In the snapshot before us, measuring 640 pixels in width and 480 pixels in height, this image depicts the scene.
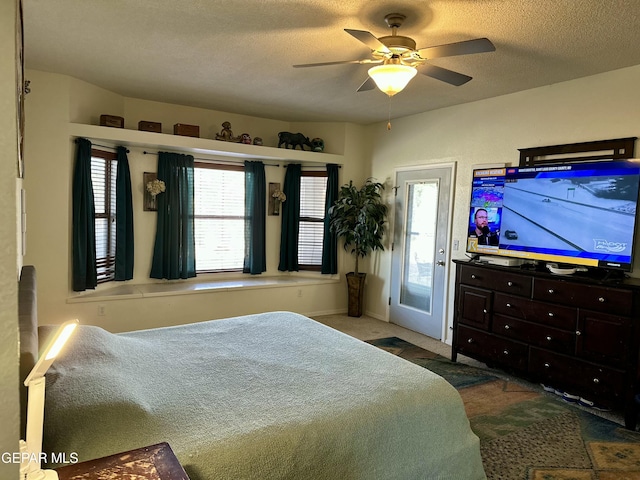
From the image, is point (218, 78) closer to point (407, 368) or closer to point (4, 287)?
point (407, 368)

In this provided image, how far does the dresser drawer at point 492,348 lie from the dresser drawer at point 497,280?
428mm

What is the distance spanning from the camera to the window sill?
4.34 m

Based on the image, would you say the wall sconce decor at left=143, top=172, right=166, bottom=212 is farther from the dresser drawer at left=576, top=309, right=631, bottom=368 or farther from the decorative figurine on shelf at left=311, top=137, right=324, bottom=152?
the dresser drawer at left=576, top=309, right=631, bottom=368

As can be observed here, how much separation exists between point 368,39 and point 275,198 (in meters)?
3.52

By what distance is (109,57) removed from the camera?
3.38 metres

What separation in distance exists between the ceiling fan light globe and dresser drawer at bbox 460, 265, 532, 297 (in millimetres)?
1979

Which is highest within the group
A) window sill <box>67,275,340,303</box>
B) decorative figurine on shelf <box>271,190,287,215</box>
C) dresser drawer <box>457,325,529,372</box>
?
decorative figurine on shelf <box>271,190,287,215</box>

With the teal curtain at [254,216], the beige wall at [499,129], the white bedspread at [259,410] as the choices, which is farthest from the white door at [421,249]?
the white bedspread at [259,410]

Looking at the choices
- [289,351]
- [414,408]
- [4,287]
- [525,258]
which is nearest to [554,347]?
[525,258]

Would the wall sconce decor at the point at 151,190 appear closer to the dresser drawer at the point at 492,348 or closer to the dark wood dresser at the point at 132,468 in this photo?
the dresser drawer at the point at 492,348

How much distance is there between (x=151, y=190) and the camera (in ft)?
15.7

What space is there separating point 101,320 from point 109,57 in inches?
98.8

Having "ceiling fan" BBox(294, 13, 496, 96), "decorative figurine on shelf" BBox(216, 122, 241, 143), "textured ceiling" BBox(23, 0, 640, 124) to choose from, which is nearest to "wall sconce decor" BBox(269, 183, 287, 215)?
"decorative figurine on shelf" BBox(216, 122, 241, 143)

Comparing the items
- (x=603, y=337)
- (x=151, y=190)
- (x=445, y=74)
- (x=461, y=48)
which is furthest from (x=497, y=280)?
(x=151, y=190)
